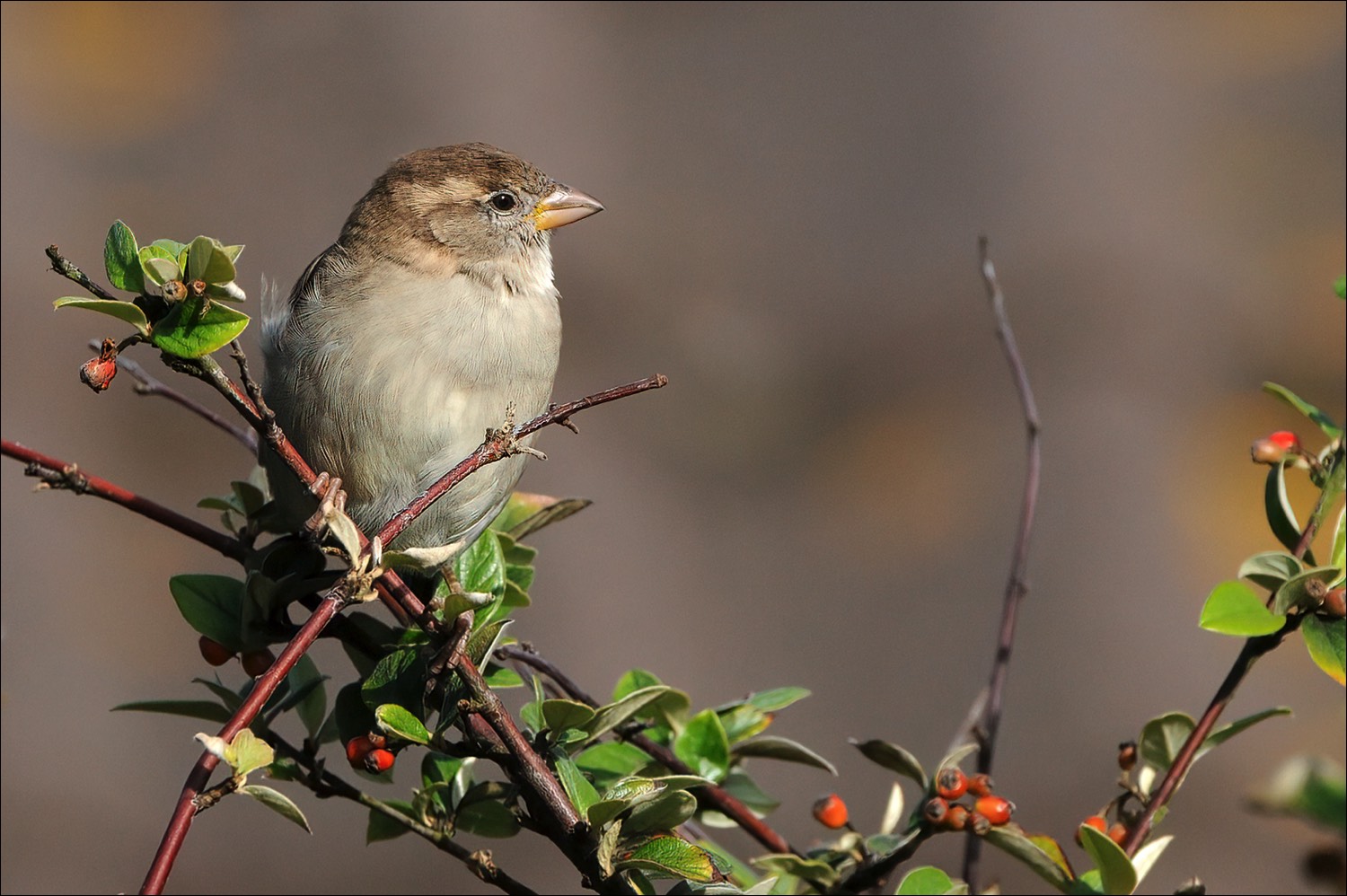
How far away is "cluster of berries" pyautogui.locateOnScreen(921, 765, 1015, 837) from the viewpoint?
1957 mm

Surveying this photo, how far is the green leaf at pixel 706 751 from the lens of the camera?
218 cm

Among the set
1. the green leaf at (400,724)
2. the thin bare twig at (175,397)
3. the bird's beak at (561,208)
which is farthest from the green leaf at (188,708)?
the bird's beak at (561,208)

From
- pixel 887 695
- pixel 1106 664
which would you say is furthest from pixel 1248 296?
pixel 887 695

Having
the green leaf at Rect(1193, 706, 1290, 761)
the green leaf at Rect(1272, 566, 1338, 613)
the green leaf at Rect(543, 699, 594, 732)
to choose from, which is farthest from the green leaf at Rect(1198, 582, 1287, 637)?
the green leaf at Rect(543, 699, 594, 732)

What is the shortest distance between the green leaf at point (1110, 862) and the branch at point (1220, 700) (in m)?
0.11

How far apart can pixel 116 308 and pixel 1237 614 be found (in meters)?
1.56

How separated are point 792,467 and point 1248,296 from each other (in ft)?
6.88

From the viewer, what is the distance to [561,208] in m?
3.24

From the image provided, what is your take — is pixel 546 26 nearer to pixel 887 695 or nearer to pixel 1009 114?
pixel 1009 114

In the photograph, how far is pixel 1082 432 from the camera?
16.8 feet

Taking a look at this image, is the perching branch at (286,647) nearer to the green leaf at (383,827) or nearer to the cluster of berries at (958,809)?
the green leaf at (383,827)

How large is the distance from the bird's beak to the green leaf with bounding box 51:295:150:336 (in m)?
1.74

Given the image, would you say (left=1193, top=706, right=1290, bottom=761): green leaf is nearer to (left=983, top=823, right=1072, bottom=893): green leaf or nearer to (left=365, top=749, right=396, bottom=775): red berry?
(left=983, top=823, right=1072, bottom=893): green leaf

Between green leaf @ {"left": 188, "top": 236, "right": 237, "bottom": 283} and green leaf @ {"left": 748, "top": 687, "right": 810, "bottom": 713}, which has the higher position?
green leaf @ {"left": 188, "top": 236, "right": 237, "bottom": 283}
